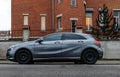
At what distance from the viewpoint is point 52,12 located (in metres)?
52.8

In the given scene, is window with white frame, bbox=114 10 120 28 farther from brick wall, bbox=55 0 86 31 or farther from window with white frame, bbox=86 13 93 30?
brick wall, bbox=55 0 86 31

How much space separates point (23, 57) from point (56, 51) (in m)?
1.72

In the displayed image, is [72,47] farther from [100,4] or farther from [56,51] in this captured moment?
[100,4]

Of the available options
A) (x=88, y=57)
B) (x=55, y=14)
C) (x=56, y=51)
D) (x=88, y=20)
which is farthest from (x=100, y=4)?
(x=56, y=51)

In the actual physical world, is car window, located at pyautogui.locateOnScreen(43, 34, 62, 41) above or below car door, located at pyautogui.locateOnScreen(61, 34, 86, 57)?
above

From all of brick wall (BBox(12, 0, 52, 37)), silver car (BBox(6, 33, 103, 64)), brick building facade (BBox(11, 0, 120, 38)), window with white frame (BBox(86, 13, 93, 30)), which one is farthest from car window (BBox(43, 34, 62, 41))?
brick wall (BBox(12, 0, 52, 37))

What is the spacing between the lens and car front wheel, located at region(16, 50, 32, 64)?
2262cm

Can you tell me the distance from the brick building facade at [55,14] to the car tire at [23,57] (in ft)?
62.3

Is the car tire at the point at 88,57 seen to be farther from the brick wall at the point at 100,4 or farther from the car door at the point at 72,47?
the brick wall at the point at 100,4

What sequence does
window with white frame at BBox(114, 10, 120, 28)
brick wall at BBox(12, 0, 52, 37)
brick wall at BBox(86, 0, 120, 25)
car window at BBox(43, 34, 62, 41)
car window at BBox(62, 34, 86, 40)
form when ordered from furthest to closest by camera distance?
1. brick wall at BBox(12, 0, 52, 37)
2. brick wall at BBox(86, 0, 120, 25)
3. window with white frame at BBox(114, 10, 120, 28)
4. car window at BBox(62, 34, 86, 40)
5. car window at BBox(43, 34, 62, 41)

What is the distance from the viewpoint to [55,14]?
5116cm

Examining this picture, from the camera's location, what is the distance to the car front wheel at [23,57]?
22625mm

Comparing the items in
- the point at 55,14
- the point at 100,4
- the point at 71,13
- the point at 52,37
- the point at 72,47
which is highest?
the point at 100,4

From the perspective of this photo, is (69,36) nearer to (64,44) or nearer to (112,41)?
(64,44)
